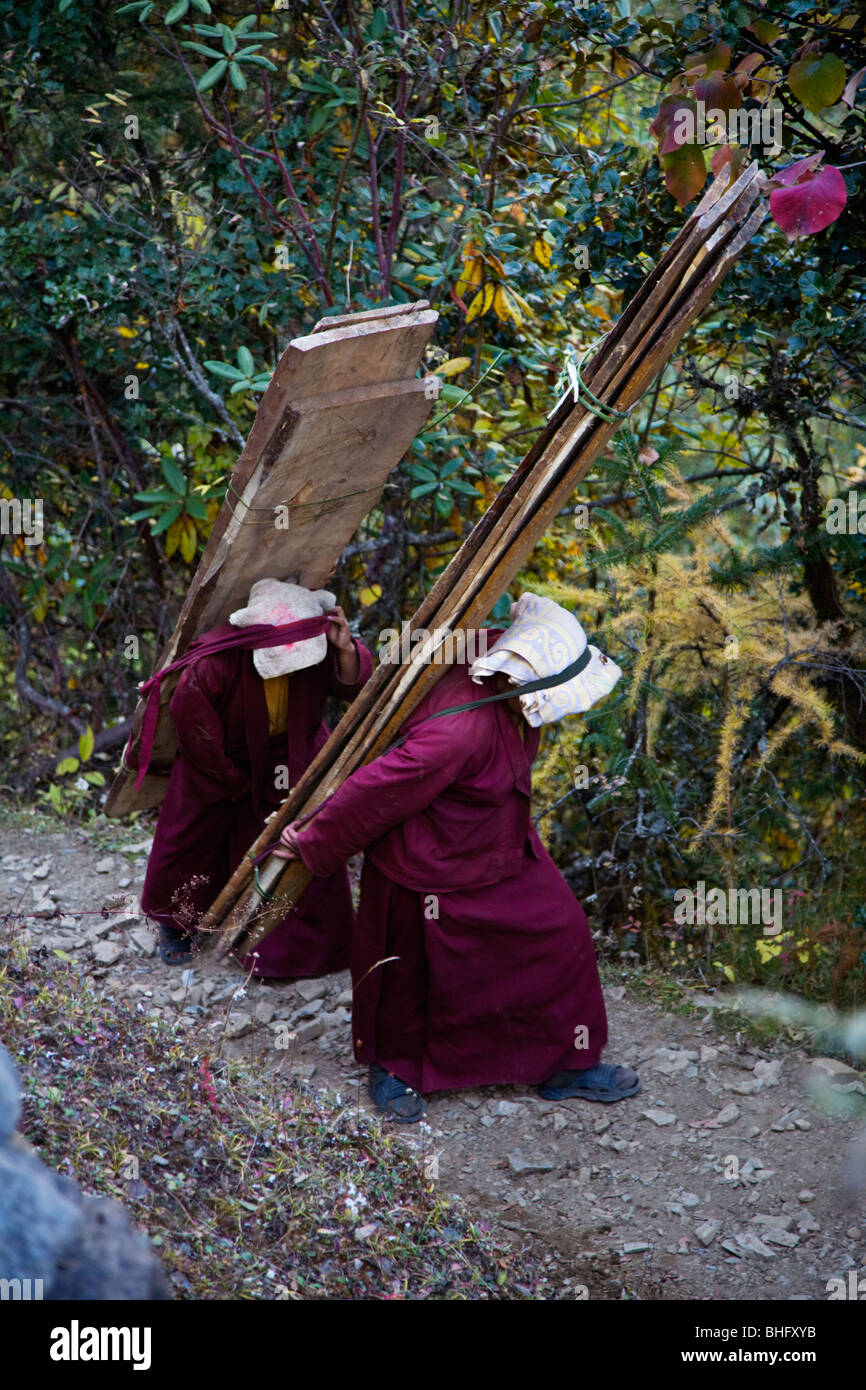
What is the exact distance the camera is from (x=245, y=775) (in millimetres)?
4359

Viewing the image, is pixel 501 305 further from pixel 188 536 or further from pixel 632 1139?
pixel 632 1139

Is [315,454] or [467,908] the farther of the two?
[467,908]

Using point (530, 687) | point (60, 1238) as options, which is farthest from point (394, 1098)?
point (60, 1238)

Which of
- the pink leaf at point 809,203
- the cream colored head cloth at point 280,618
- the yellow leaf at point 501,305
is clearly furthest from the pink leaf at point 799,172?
the yellow leaf at point 501,305

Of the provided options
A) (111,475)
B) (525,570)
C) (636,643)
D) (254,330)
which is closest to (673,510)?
(636,643)

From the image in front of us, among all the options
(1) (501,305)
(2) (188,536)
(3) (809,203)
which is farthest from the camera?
(2) (188,536)

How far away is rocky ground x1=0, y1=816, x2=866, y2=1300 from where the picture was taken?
3256 mm

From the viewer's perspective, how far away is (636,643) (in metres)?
4.75

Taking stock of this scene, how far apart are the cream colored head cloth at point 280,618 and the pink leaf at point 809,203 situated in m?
1.94

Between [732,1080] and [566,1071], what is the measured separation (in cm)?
59

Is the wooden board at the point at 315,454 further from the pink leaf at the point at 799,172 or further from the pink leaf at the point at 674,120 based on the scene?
the pink leaf at the point at 799,172

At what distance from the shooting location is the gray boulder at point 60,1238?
2.36 meters

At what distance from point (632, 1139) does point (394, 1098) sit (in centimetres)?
76

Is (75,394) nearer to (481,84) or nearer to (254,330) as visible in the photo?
(254,330)
